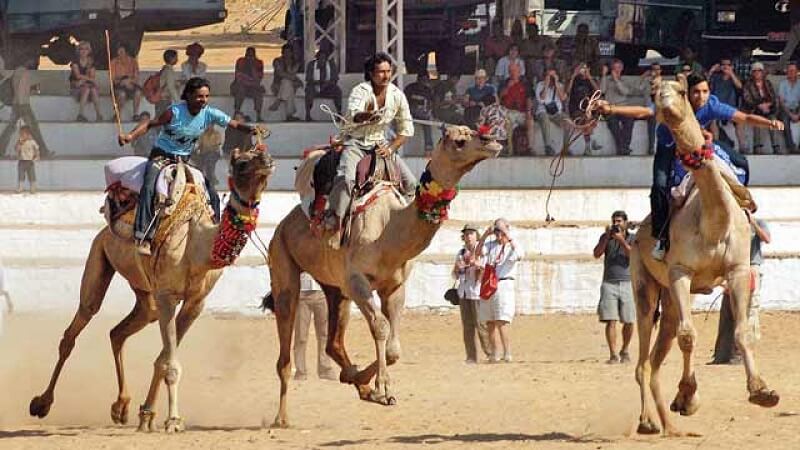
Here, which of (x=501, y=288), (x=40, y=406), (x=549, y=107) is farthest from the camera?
(x=549, y=107)

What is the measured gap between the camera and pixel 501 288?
76.5 ft

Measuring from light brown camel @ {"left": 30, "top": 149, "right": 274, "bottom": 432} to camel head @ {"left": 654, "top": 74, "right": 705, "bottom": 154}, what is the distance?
10.3 ft

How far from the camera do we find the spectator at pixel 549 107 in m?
31.3

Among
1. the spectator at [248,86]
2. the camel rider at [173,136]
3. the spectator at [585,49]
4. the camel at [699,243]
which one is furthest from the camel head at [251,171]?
the spectator at [585,49]

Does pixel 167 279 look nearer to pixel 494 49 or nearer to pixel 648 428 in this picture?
pixel 648 428

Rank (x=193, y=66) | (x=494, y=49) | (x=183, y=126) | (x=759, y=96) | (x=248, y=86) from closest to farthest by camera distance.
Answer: (x=183, y=126)
(x=759, y=96)
(x=248, y=86)
(x=193, y=66)
(x=494, y=49)

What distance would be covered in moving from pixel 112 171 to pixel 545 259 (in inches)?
418

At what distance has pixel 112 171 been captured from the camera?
16.9m

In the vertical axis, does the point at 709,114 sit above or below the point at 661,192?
above

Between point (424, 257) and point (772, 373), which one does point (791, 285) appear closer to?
point (424, 257)

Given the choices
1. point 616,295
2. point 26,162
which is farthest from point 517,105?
point 616,295

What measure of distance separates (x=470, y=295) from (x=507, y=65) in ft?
30.1

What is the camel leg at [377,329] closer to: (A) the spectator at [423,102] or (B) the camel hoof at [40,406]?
(B) the camel hoof at [40,406]

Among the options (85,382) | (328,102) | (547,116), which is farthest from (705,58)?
(85,382)
